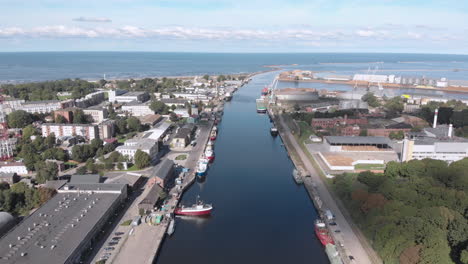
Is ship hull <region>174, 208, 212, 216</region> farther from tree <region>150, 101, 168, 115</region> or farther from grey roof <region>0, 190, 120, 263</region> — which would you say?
tree <region>150, 101, 168, 115</region>

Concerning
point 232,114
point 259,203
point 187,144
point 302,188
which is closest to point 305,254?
point 259,203

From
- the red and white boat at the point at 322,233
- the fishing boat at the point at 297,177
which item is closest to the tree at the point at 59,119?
the fishing boat at the point at 297,177

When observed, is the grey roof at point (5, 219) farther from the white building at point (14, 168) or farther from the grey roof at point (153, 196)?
the white building at point (14, 168)

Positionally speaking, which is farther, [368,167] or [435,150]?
[435,150]

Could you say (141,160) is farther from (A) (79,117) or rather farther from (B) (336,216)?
(A) (79,117)

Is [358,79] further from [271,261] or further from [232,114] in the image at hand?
[271,261]

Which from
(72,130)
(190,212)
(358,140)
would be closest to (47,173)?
(190,212)
